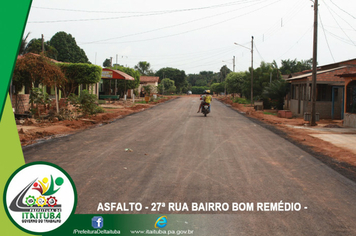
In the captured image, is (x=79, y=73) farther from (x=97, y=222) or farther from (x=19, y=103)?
(x=97, y=222)

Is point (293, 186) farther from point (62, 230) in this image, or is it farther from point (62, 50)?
point (62, 50)

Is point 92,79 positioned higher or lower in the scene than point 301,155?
higher

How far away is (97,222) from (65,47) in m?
66.5

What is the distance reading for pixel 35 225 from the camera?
4.20m

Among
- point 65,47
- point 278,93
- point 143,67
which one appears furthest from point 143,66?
point 278,93

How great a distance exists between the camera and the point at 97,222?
455cm

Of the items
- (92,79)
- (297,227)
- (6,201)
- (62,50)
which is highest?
(62,50)

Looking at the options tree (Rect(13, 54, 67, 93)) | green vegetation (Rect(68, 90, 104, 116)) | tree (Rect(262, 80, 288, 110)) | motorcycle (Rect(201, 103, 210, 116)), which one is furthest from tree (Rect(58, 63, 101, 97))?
tree (Rect(262, 80, 288, 110))

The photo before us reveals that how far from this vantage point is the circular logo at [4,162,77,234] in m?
4.23

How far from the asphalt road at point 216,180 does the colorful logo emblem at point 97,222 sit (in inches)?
14.5

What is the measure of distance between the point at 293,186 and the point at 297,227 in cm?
207

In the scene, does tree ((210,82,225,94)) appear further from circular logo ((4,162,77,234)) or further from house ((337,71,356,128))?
circular logo ((4,162,77,234))

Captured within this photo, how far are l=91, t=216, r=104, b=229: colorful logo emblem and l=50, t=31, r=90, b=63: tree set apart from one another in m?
65.3

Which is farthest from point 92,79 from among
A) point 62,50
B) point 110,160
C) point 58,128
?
point 62,50
